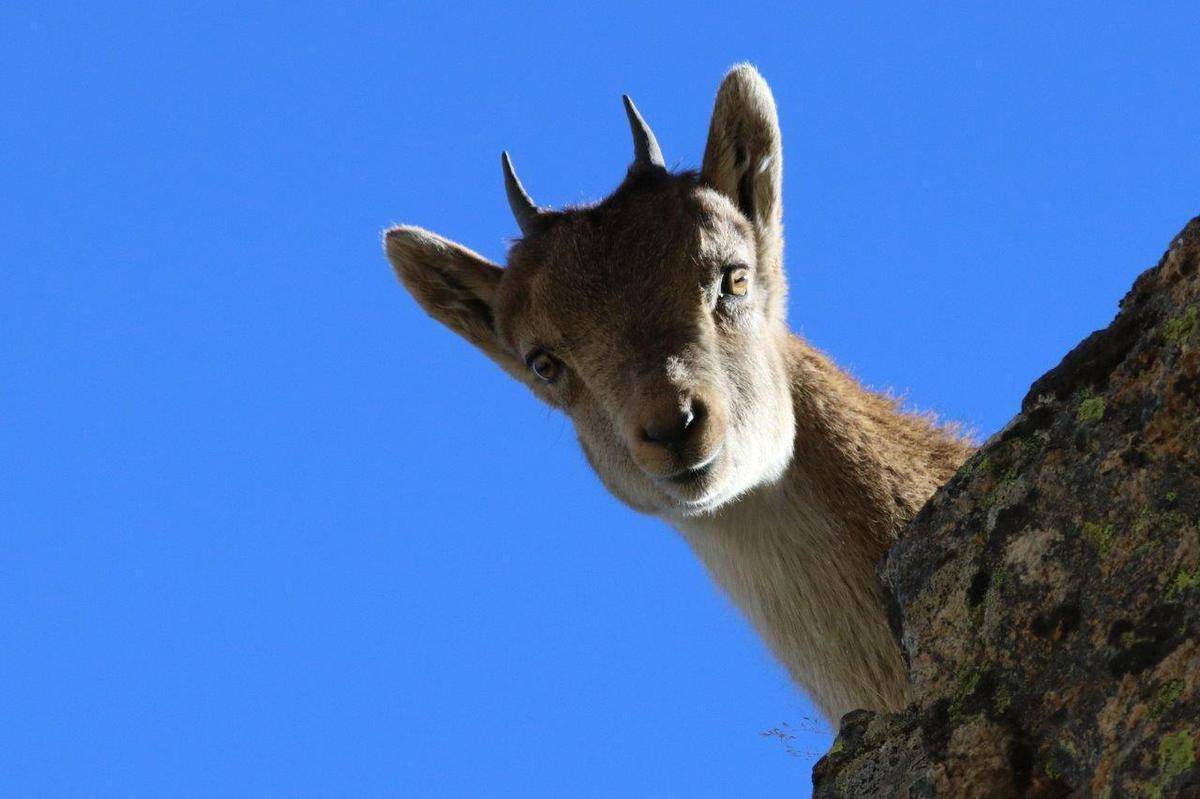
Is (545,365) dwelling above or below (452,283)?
below

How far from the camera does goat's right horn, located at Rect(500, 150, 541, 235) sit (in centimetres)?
891

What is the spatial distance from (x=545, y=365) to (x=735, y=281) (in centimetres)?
115

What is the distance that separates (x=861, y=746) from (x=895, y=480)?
10.1 feet

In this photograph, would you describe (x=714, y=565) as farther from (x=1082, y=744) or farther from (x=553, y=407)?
(x=1082, y=744)

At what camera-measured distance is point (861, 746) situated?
438 centimetres

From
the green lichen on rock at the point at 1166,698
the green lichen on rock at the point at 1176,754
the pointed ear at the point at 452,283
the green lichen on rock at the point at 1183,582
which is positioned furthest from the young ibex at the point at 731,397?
the green lichen on rock at the point at 1176,754

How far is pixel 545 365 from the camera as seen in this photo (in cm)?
834

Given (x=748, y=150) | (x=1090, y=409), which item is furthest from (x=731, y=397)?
(x=1090, y=409)

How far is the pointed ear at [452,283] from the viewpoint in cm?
916

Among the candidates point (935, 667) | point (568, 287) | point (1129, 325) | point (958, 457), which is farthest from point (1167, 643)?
point (568, 287)

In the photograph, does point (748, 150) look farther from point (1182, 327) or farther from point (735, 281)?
point (1182, 327)

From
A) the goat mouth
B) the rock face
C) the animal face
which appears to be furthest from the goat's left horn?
the rock face

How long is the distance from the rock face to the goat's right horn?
15.6ft

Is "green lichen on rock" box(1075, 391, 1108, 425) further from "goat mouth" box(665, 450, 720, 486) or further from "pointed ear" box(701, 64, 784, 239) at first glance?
"pointed ear" box(701, 64, 784, 239)
